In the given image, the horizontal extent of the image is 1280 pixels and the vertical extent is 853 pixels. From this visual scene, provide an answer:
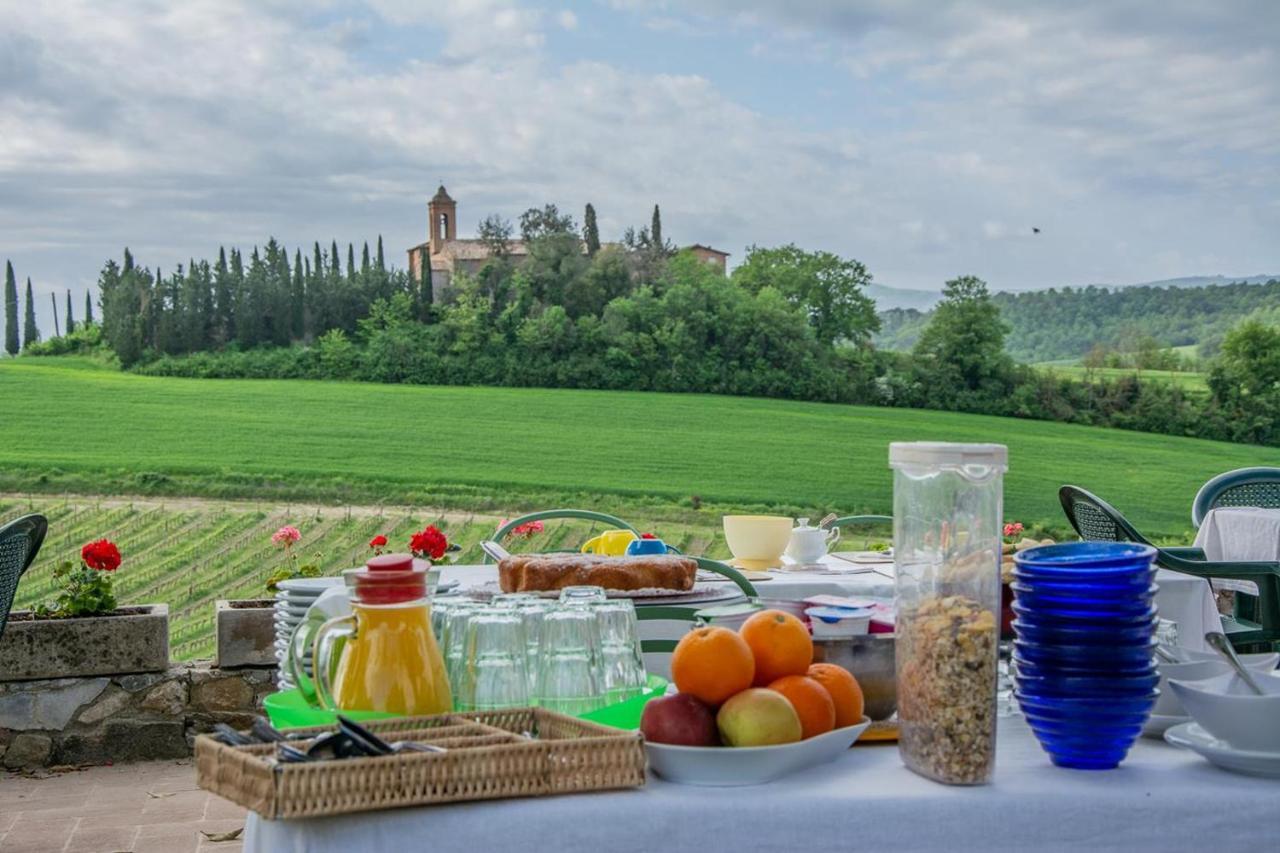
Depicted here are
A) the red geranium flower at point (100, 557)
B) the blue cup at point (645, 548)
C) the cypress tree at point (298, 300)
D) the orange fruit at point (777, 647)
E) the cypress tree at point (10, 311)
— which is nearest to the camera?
the orange fruit at point (777, 647)

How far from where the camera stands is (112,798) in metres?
3.63

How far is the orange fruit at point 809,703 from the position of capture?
4.18 ft

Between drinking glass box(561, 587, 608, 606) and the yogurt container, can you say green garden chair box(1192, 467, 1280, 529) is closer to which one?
the yogurt container

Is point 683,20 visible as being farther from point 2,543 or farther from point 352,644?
point 352,644

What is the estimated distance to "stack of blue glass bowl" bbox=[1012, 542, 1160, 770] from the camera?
1.26 metres

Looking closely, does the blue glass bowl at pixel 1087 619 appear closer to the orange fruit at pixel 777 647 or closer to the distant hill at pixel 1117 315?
the orange fruit at pixel 777 647

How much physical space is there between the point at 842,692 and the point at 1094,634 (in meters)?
0.24

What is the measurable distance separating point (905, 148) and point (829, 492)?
815 cm

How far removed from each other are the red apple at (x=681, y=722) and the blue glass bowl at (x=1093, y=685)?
31 cm

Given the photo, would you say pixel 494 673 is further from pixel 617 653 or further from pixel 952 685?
pixel 952 685

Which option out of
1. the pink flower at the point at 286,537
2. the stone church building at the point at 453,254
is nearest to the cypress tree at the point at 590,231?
the stone church building at the point at 453,254

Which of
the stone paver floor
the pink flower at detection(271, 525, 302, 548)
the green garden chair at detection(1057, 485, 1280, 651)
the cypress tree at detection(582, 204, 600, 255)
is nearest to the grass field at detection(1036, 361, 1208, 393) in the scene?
the cypress tree at detection(582, 204, 600, 255)

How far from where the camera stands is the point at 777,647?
1.30 m

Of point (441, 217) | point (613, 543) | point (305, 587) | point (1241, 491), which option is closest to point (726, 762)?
point (305, 587)
